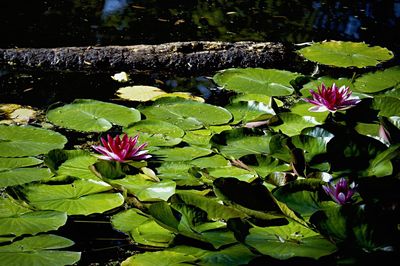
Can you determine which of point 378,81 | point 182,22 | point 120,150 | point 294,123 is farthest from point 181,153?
point 182,22

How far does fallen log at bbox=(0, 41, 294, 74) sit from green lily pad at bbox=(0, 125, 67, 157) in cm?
90

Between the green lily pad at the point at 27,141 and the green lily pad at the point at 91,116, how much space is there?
0.40 ft

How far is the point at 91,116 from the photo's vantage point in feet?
6.95

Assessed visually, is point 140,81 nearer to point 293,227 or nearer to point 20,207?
point 20,207

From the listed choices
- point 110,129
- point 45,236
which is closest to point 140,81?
point 110,129

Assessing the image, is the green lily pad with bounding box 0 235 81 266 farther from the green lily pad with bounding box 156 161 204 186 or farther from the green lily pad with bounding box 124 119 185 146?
the green lily pad with bounding box 124 119 185 146

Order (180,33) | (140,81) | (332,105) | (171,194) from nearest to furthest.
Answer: (171,194) → (332,105) → (140,81) → (180,33)

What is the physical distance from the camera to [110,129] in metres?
2.09

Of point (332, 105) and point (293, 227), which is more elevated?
point (332, 105)

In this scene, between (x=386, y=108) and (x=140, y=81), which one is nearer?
(x=386, y=108)

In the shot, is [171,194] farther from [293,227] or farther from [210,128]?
[210,128]

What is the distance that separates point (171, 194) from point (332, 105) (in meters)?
0.71

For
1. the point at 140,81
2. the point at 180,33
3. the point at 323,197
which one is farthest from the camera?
the point at 180,33

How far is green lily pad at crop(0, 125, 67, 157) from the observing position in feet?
6.02
